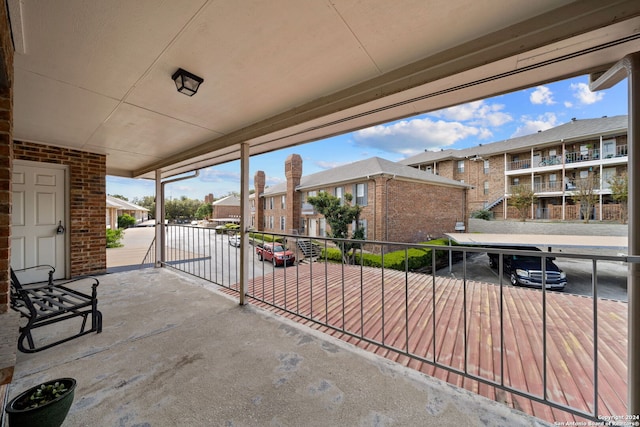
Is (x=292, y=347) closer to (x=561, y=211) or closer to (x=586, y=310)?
(x=586, y=310)

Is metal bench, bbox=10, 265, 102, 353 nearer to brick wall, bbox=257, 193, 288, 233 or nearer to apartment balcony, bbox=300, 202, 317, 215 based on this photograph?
apartment balcony, bbox=300, 202, 317, 215

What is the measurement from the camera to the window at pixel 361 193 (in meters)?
11.7

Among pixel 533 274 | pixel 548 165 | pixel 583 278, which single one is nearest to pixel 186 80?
pixel 533 274

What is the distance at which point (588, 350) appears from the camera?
2.48 metres

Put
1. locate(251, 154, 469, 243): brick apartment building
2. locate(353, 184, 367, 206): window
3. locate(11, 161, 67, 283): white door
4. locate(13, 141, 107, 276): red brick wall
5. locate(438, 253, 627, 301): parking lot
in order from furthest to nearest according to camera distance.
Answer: locate(353, 184, 367, 206): window → locate(251, 154, 469, 243): brick apartment building → locate(438, 253, 627, 301): parking lot → locate(13, 141, 107, 276): red brick wall → locate(11, 161, 67, 283): white door

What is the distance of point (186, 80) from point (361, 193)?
34.6 ft

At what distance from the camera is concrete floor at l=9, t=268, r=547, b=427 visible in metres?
1.36

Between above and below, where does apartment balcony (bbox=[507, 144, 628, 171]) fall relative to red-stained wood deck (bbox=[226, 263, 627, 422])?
above

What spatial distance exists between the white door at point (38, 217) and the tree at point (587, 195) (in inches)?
799

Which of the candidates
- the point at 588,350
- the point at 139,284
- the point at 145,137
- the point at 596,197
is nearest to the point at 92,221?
the point at 139,284

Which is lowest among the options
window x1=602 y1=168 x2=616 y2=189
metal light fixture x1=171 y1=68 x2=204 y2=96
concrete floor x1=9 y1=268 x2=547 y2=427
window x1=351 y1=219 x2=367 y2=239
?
concrete floor x1=9 y1=268 x2=547 y2=427

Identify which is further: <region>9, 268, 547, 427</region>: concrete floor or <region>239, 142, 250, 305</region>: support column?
<region>239, 142, 250, 305</region>: support column

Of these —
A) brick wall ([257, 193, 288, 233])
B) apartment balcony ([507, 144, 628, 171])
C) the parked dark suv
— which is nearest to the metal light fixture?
the parked dark suv

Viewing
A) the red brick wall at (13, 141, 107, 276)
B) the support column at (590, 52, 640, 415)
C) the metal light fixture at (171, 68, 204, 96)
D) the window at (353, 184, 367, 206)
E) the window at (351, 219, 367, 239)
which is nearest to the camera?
the support column at (590, 52, 640, 415)
